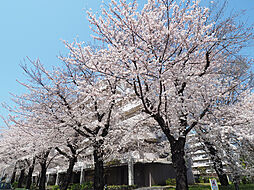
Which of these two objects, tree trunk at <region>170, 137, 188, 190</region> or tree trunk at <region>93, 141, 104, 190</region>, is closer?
tree trunk at <region>170, 137, 188, 190</region>

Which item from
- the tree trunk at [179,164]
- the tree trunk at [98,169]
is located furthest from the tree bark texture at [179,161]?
the tree trunk at [98,169]

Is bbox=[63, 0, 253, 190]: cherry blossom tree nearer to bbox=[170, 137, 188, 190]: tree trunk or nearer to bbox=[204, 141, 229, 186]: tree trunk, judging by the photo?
bbox=[170, 137, 188, 190]: tree trunk

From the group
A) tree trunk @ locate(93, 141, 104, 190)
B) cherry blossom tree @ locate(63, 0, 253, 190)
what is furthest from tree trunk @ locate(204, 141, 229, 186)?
tree trunk @ locate(93, 141, 104, 190)

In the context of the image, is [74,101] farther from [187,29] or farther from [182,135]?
[187,29]

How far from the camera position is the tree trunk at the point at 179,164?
6.25m

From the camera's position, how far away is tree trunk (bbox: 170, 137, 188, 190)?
6246 mm

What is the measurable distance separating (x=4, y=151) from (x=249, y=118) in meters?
22.3

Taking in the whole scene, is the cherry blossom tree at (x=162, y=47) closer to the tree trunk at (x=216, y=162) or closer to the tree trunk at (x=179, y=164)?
the tree trunk at (x=179, y=164)

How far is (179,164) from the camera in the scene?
654 cm

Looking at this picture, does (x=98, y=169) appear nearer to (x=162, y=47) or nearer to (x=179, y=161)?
(x=179, y=161)

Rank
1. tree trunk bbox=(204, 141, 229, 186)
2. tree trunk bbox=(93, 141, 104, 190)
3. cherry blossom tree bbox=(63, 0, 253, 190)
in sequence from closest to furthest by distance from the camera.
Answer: cherry blossom tree bbox=(63, 0, 253, 190)
tree trunk bbox=(93, 141, 104, 190)
tree trunk bbox=(204, 141, 229, 186)

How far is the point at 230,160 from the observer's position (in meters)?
9.19

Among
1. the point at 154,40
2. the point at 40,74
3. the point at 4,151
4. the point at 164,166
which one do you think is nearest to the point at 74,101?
the point at 40,74

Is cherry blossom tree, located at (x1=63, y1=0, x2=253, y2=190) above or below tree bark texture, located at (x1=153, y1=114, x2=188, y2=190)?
above
